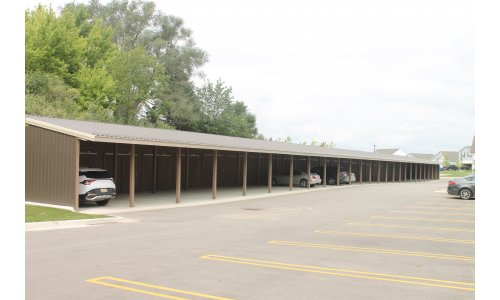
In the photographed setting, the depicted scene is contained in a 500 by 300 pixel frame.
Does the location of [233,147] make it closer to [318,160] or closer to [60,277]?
[60,277]

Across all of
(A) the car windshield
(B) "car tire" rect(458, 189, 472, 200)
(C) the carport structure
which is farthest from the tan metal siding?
(B) "car tire" rect(458, 189, 472, 200)

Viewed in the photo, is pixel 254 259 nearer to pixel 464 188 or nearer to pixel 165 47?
pixel 464 188

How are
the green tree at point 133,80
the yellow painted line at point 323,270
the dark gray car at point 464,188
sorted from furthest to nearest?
the green tree at point 133,80 → the dark gray car at point 464,188 → the yellow painted line at point 323,270

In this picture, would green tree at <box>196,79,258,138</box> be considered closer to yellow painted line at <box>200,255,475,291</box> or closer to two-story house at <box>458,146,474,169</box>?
yellow painted line at <box>200,255,475,291</box>

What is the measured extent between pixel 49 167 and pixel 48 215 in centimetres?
316

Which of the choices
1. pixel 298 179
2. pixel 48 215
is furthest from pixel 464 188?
pixel 48 215

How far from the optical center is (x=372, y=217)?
15180 millimetres

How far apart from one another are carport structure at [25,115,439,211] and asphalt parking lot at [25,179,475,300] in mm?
3451

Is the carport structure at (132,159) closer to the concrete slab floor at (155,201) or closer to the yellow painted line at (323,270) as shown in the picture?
the concrete slab floor at (155,201)

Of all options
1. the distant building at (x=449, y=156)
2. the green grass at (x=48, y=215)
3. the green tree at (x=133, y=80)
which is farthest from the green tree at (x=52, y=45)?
the distant building at (x=449, y=156)

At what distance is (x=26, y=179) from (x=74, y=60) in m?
26.4

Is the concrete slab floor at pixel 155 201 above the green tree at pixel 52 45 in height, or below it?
below

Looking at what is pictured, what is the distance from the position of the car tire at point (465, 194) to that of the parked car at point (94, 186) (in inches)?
735

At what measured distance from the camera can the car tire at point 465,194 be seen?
2214 centimetres
